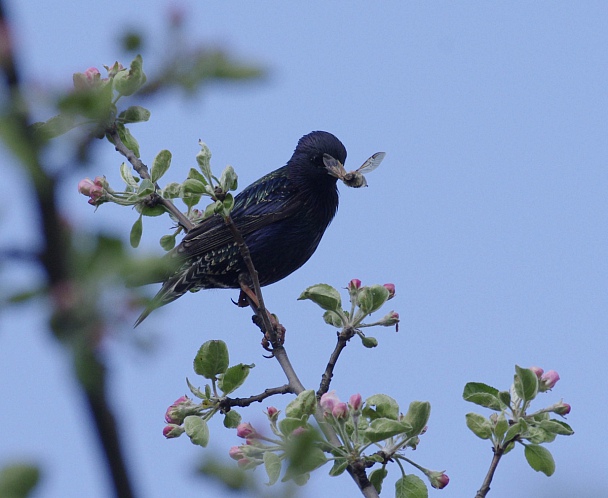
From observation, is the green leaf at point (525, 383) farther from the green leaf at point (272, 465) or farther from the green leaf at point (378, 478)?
the green leaf at point (272, 465)

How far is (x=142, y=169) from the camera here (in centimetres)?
474

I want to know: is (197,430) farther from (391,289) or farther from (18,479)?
(18,479)

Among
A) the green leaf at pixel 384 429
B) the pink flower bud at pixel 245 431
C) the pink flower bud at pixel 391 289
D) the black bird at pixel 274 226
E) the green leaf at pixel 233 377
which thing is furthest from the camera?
the black bird at pixel 274 226

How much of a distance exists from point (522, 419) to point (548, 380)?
279 mm

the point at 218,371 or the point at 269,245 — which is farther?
the point at 269,245

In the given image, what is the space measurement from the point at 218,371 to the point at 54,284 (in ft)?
10.3

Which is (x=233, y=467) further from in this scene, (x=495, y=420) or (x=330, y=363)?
(x=330, y=363)

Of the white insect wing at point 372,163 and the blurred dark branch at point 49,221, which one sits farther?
the white insect wing at point 372,163

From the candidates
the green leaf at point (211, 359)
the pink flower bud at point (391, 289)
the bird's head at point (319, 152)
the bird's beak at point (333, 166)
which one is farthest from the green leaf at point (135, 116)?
the bird's head at point (319, 152)

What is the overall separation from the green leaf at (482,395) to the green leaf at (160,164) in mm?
2157

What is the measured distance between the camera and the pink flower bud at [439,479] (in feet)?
11.0

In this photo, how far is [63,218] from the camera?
28.1 inches

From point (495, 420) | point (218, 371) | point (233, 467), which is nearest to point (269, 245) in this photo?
point (218, 371)

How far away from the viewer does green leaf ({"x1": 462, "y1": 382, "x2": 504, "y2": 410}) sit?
327 centimetres
